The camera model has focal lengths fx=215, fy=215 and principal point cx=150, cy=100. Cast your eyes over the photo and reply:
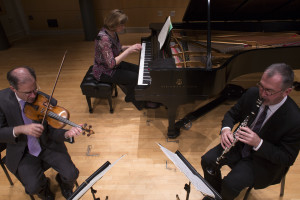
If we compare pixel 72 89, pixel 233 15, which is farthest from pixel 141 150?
pixel 233 15

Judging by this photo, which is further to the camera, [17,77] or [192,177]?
[17,77]

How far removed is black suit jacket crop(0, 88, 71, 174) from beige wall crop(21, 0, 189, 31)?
5.27 m

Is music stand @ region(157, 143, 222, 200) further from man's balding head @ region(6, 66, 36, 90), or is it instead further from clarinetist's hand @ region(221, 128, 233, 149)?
man's balding head @ region(6, 66, 36, 90)

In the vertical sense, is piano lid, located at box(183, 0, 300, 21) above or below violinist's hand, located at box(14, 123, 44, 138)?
above

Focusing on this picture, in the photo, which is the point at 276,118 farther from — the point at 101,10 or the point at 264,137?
the point at 101,10

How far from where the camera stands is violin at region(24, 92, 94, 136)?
5.98 ft

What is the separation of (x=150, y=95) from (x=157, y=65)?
0.36m

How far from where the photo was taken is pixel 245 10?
3.46 m

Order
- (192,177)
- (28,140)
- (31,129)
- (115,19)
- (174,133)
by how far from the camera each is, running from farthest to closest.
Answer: (174,133)
(115,19)
(28,140)
(31,129)
(192,177)

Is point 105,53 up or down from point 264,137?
up

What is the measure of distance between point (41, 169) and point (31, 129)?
0.52 meters

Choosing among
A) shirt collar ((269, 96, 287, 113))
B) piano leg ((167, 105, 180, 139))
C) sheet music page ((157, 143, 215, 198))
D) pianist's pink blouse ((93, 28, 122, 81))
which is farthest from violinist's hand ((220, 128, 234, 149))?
pianist's pink blouse ((93, 28, 122, 81))

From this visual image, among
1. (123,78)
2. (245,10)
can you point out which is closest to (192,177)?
(123,78)

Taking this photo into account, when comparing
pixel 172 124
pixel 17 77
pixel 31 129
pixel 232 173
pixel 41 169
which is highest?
pixel 17 77
